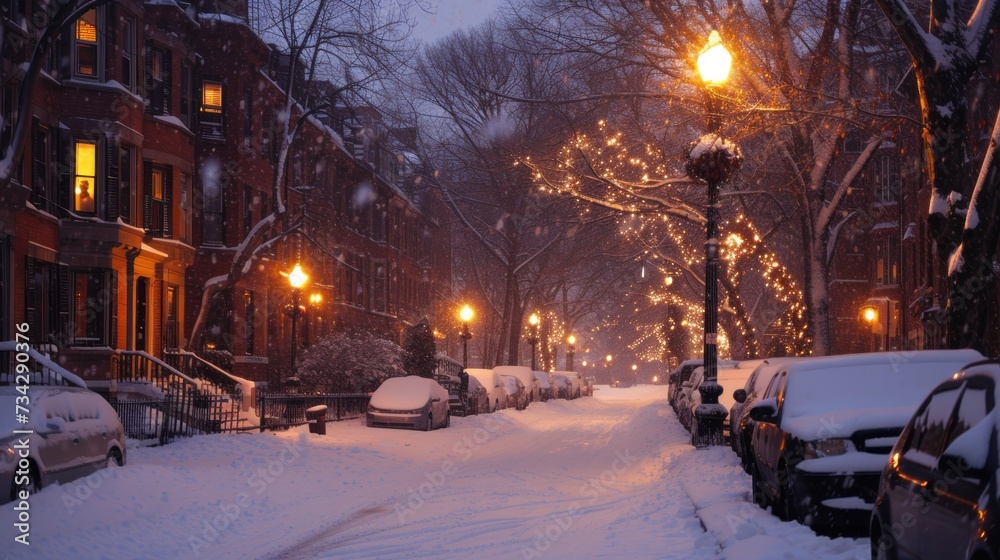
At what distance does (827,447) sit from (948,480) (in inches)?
171

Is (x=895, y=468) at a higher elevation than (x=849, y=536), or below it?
higher

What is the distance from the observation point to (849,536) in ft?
33.4

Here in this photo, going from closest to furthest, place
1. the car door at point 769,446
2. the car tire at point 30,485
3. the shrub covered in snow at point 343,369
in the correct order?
the car door at point 769,446, the car tire at point 30,485, the shrub covered in snow at point 343,369

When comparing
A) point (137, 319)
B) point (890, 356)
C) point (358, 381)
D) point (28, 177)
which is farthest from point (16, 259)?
point (890, 356)

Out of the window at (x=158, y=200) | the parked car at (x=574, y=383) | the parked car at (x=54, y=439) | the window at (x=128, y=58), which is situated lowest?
the parked car at (x=574, y=383)

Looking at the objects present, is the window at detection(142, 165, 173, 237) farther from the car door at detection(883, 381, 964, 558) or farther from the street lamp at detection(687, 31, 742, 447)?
the car door at detection(883, 381, 964, 558)

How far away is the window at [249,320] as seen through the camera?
3916 centimetres

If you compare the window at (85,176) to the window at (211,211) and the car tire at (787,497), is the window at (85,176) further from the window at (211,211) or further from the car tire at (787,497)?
the car tire at (787,497)

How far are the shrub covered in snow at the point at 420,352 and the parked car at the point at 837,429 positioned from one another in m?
29.9

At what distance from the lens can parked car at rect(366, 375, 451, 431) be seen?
29734mm

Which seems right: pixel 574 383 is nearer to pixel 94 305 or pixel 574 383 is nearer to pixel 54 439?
pixel 94 305

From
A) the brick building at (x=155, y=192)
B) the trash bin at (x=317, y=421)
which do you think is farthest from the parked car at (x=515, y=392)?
the trash bin at (x=317, y=421)

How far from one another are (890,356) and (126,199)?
22.1 m

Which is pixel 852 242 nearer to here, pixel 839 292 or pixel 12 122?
pixel 839 292
